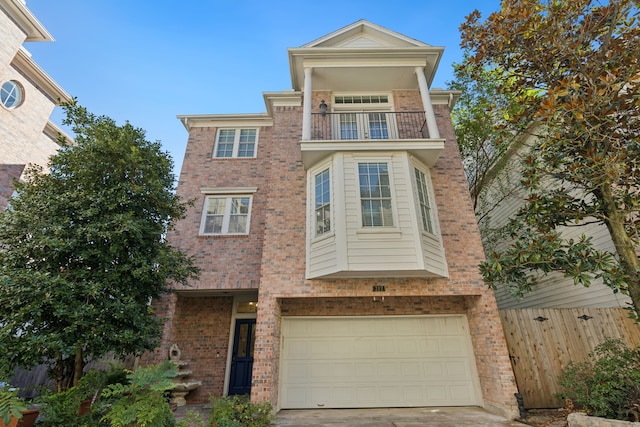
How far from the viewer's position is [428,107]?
7.82 metres

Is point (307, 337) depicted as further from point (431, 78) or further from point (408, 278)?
point (431, 78)

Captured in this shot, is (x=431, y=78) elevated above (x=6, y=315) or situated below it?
above

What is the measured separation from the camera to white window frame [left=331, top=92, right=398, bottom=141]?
27.8ft

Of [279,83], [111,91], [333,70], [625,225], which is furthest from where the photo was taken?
[111,91]

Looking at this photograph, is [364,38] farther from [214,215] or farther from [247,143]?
[214,215]

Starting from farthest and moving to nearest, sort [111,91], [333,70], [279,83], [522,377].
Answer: [111,91], [279,83], [333,70], [522,377]

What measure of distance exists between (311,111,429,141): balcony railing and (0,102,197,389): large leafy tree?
14.4ft

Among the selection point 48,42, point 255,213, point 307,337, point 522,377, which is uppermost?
point 48,42

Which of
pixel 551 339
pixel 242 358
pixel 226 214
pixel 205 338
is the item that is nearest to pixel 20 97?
pixel 226 214

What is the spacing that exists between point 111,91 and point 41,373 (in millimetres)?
9312

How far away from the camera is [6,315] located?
14.4ft

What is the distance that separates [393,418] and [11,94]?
1545 cm

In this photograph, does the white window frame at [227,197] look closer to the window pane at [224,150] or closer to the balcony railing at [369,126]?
the window pane at [224,150]

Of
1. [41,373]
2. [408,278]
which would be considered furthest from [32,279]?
[408,278]
